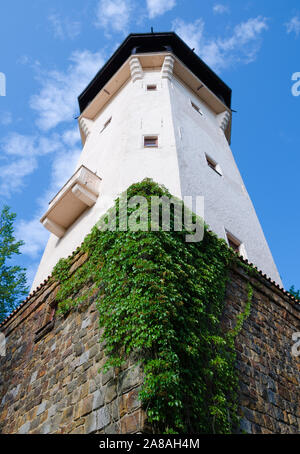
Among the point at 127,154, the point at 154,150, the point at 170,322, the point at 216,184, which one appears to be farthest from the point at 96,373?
the point at 216,184

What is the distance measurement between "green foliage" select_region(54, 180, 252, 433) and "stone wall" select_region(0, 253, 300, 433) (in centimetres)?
26

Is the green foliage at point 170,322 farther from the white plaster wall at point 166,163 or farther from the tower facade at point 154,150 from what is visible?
the tower facade at point 154,150

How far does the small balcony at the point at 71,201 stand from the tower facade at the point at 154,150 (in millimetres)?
27

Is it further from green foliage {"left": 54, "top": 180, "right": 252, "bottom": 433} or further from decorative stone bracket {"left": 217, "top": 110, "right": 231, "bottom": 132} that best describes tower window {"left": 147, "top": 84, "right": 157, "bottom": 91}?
green foliage {"left": 54, "top": 180, "right": 252, "bottom": 433}

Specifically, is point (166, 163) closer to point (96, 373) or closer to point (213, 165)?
point (213, 165)

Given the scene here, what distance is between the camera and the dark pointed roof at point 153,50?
593 inches

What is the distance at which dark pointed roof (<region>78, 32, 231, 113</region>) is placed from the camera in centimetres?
1506

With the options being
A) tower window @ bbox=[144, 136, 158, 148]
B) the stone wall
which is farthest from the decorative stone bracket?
the stone wall

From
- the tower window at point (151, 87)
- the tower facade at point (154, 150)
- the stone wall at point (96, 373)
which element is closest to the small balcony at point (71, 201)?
the tower facade at point (154, 150)

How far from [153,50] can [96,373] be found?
13.0 meters
